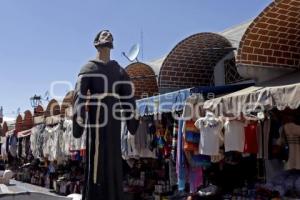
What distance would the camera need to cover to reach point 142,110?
8.61 meters

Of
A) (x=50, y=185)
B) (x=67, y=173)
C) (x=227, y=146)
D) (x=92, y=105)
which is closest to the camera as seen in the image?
(x=92, y=105)

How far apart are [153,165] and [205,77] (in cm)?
266

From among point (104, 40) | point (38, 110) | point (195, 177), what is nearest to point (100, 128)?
point (104, 40)

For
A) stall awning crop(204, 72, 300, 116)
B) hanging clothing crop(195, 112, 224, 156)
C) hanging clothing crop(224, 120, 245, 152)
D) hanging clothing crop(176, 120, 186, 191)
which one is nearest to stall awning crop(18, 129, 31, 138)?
hanging clothing crop(176, 120, 186, 191)

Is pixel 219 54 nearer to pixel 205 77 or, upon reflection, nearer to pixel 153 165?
pixel 205 77

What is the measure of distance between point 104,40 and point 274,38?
4270 millimetres

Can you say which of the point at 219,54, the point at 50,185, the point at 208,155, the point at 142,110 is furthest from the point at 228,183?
the point at 50,185

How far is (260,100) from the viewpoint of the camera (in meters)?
6.00

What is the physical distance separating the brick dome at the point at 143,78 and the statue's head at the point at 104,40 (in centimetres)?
817

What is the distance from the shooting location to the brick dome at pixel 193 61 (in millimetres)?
10389

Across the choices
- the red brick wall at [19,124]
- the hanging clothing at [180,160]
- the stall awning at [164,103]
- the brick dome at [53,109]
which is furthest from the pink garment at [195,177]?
the red brick wall at [19,124]

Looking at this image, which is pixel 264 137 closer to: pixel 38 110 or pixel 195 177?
pixel 195 177

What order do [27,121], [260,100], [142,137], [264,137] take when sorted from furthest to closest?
[27,121]
[142,137]
[264,137]
[260,100]

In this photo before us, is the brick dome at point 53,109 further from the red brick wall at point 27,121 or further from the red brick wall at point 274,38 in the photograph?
the red brick wall at point 274,38
